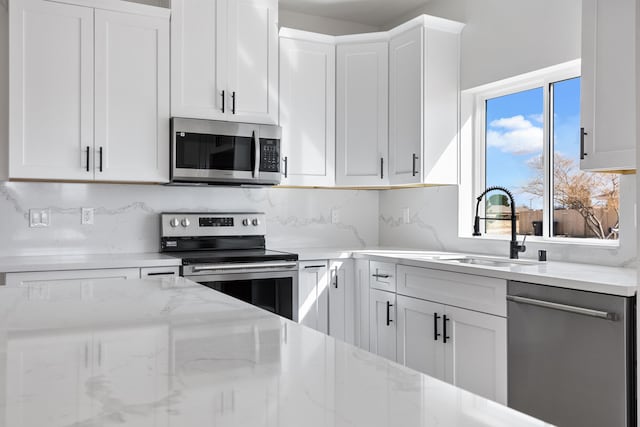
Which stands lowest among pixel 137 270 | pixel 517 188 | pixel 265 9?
pixel 137 270

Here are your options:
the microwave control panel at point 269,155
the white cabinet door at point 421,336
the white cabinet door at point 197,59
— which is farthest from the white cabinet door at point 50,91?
the white cabinet door at point 421,336

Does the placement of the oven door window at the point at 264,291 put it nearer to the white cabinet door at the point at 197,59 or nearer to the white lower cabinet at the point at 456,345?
the white lower cabinet at the point at 456,345

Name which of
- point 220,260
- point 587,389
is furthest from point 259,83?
point 587,389

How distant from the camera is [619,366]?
1.96 meters

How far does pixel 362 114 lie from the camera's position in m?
3.78

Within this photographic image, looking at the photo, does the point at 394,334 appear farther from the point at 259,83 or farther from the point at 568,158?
the point at 259,83

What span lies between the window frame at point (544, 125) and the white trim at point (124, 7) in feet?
6.50

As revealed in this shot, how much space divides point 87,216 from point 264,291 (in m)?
1.21

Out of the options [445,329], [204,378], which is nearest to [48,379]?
[204,378]

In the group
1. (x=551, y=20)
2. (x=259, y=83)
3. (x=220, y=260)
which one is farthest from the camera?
(x=259, y=83)

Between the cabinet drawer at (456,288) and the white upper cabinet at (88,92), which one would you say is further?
A: the white upper cabinet at (88,92)

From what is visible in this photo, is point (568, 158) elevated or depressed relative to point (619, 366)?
elevated

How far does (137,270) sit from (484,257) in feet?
6.53

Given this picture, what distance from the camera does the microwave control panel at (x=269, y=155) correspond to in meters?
3.51
